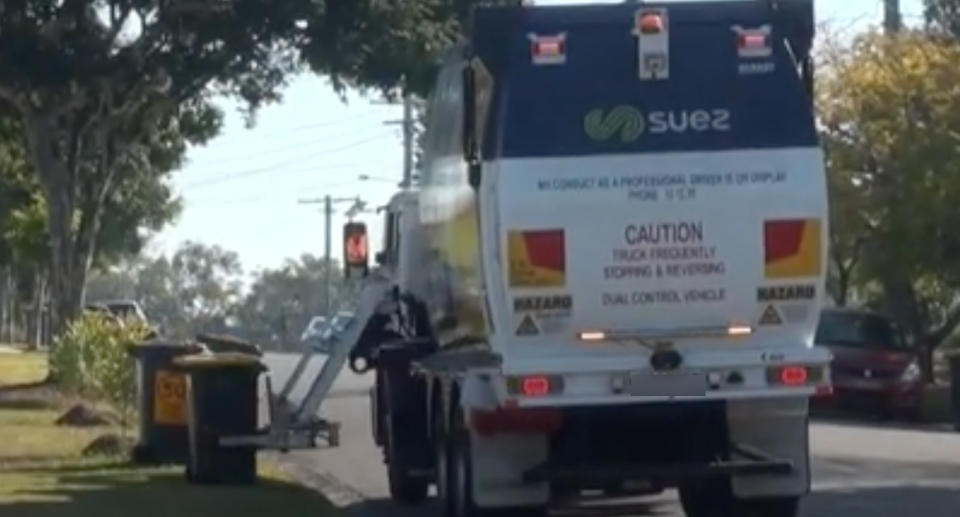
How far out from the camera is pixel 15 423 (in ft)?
119

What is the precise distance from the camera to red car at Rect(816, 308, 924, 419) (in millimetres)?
40375

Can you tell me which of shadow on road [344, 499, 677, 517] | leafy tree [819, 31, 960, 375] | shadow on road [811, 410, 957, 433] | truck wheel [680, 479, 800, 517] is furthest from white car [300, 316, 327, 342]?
leafy tree [819, 31, 960, 375]

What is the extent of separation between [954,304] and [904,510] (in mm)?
33298

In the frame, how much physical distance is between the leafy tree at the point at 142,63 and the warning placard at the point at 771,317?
22.4 m

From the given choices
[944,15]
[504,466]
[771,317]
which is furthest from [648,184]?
Result: [944,15]

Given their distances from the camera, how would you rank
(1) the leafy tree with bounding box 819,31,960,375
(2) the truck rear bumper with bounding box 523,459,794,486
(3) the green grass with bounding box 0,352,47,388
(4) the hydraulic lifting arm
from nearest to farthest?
1. (2) the truck rear bumper with bounding box 523,459,794,486
2. (4) the hydraulic lifting arm
3. (1) the leafy tree with bounding box 819,31,960,375
4. (3) the green grass with bounding box 0,352,47,388

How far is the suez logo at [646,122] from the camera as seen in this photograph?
18.3m

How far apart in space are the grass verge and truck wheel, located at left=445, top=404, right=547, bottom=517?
103 inches

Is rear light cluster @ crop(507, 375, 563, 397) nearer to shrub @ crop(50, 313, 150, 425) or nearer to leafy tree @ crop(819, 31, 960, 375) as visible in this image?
shrub @ crop(50, 313, 150, 425)

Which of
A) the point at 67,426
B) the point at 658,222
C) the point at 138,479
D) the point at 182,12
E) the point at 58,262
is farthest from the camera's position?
the point at 58,262

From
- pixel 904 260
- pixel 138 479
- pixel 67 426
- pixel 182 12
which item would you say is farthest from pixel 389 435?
pixel 904 260

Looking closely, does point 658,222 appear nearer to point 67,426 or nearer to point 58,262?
point 67,426

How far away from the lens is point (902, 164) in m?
47.4

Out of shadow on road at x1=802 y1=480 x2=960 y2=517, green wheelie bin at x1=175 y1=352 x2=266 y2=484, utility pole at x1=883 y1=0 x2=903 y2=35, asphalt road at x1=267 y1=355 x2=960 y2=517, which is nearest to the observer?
shadow on road at x1=802 y1=480 x2=960 y2=517
